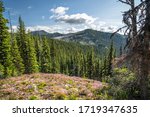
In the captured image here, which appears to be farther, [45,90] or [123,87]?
[45,90]

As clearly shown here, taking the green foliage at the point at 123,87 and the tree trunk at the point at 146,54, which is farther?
the green foliage at the point at 123,87

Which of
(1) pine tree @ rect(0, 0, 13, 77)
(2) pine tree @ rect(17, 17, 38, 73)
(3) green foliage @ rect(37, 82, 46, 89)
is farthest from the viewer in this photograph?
(2) pine tree @ rect(17, 17, 38, 73)

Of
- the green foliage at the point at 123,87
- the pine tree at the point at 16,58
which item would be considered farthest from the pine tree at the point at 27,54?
the green foliage at the point at 123,87

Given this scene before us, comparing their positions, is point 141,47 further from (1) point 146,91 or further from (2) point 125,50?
(1) point 146,91

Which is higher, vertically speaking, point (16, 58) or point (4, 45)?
point (4, 45)

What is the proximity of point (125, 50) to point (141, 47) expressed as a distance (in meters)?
1.97

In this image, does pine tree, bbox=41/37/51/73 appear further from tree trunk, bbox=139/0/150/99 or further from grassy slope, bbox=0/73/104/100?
tree trunk, bbox=139/0/150/99

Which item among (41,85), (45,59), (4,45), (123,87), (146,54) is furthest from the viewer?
(45,59)

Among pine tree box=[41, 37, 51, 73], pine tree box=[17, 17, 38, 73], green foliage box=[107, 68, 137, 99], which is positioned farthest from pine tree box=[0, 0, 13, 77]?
pine tree box=[41, 37, 51, 73]

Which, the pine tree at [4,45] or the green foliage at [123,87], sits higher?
the pine tree at [4,45]

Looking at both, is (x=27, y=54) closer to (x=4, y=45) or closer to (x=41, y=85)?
(x=4, y=45)

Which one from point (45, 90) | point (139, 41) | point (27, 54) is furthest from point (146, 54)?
point (27, 54)

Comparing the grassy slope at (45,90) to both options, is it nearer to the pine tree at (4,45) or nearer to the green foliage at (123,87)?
the green foliage at (123,87)

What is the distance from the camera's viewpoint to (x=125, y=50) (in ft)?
55.6
